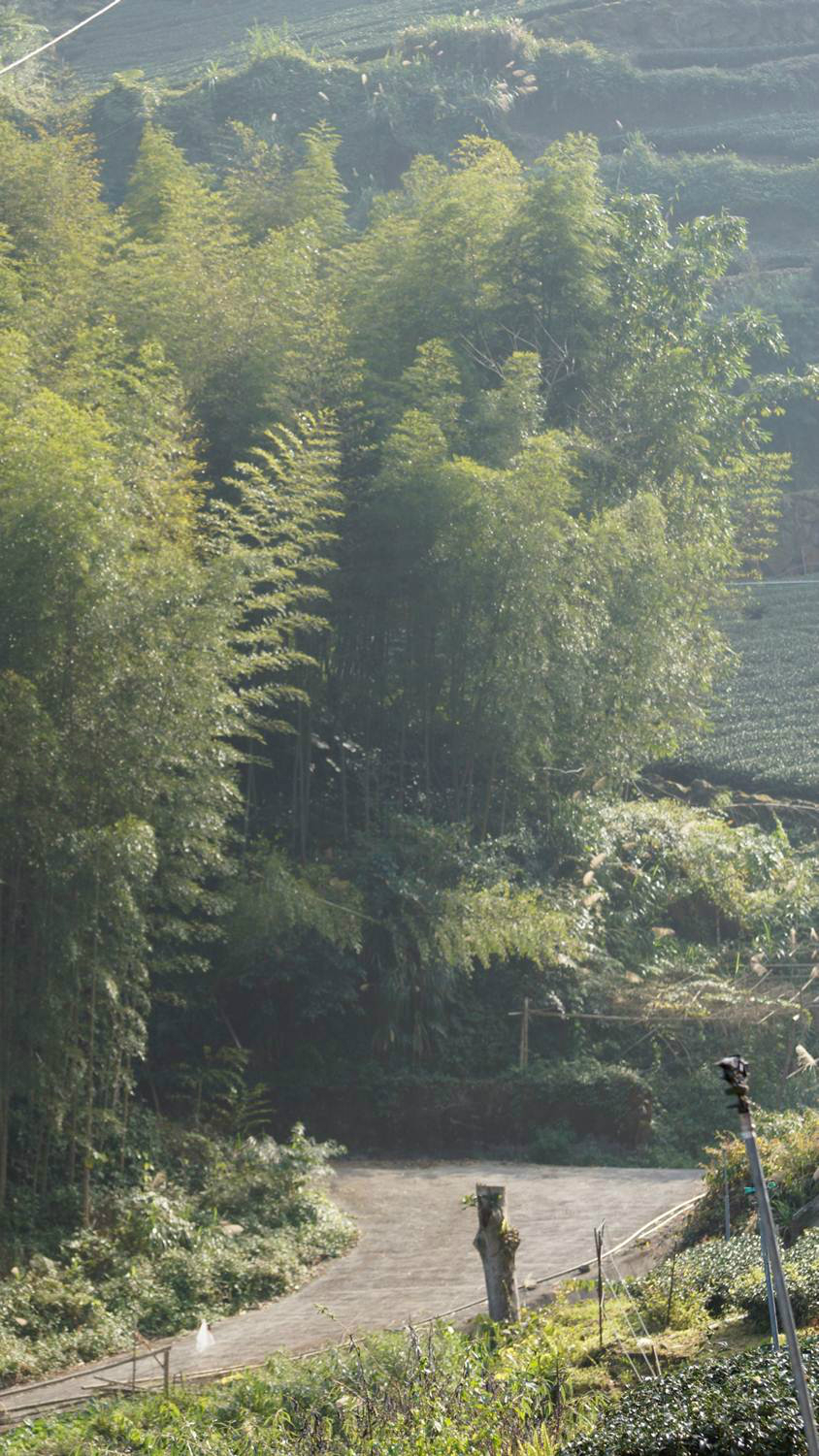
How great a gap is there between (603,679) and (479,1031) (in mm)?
3542

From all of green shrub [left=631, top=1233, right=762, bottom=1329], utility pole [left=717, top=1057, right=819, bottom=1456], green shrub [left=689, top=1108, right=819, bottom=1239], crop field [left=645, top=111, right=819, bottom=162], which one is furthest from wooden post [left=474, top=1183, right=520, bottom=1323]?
crop field [left=645, top=111, right=819, bottom=162]

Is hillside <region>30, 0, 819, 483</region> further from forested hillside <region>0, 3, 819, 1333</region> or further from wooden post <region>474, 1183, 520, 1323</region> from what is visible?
wooden post <region>474, 1183, 520, 1323</region>

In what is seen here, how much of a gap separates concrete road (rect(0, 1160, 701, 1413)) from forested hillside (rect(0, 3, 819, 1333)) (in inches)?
24.7

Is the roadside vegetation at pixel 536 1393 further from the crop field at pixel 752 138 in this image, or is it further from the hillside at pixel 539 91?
the crop field at pixel 752 138

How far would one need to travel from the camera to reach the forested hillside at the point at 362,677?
31.3ft

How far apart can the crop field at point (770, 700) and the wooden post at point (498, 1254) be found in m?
12.1

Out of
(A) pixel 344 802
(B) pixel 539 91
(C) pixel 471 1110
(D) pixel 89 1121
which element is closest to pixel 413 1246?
(D) pixel 89 1121

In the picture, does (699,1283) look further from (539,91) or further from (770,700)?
(539,91)

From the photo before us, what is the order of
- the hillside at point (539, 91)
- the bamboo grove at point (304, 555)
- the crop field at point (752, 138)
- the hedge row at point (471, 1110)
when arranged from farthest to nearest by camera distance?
the crop field at point (752, 138)
the hillside at point (539, 91)
the hedge row at point (471, 1110)
the bamboo grove at point (304, 555)

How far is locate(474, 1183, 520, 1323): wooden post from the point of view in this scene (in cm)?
747

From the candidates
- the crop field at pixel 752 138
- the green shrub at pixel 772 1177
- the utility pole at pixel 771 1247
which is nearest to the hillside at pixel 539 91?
the crop field at pixel 752 138

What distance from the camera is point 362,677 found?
14.3m

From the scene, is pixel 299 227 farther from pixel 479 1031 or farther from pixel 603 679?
pixel 479 1031

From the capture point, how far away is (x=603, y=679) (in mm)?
14922
